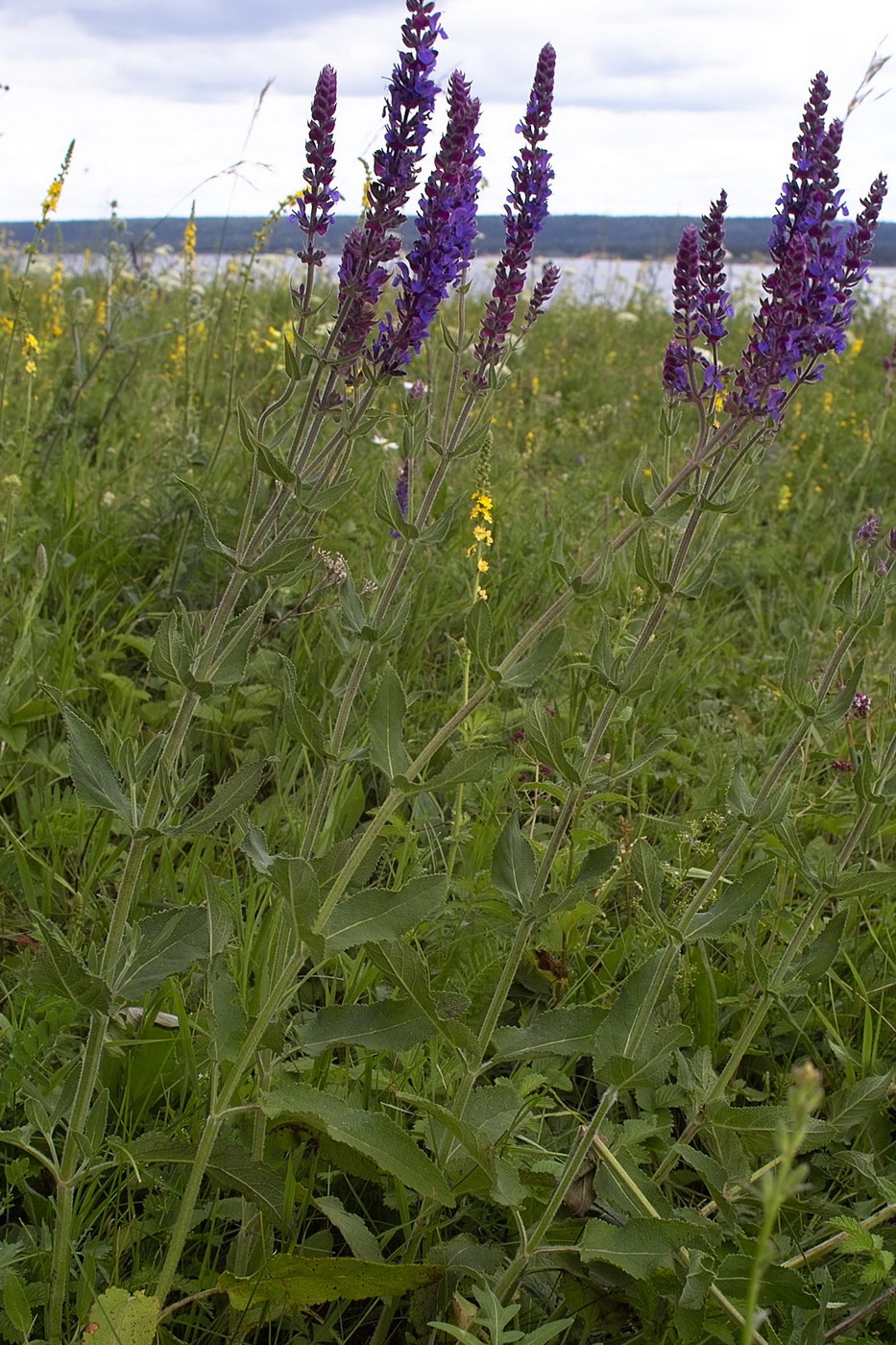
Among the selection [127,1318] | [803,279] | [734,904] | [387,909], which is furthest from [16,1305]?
[803,279]

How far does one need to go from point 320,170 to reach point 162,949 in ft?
4.16

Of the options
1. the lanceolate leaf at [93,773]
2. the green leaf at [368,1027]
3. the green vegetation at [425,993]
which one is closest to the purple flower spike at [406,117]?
the green vegetation at [425,993]

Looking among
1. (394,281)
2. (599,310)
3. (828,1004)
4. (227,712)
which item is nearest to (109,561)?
(227,712)

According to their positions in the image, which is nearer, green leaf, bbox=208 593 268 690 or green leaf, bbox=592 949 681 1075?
green leaf, bbox=208 593 268 690

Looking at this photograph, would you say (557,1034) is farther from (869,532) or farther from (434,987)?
(869,532)

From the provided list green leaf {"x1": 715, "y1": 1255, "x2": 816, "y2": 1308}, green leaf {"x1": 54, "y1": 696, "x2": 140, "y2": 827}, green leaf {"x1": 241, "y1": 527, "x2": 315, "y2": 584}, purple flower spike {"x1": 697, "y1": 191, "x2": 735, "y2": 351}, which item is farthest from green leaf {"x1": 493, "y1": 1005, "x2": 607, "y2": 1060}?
purple flower spike {"x1": 697, "y1": 191, "x2": 735, "y2": 351}

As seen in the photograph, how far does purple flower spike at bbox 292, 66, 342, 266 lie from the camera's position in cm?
165

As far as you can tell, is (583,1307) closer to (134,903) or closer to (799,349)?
(134,903)

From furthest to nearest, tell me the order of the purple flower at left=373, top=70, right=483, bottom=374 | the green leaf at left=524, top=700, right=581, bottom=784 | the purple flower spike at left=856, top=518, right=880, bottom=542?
the purple flower spike at left=856, top=518, right=880, bottom=542 < the green leaf at left=524, top=700, right=581, bottom=784 < the purple flower at left=373, top=70, right=483, bottom=374

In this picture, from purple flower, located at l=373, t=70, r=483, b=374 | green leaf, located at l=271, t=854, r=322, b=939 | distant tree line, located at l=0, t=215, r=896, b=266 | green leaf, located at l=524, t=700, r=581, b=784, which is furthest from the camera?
distant tree line, located at l=0, t=215, r=896, b=266

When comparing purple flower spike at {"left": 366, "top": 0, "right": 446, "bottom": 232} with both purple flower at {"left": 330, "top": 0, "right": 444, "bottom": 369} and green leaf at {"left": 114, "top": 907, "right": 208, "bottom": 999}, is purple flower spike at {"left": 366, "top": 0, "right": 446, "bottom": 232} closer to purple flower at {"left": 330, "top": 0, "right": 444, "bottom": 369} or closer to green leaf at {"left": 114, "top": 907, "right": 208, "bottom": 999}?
purple flower at {"left": 330, "top": 0, "right": 444, "bottom": 369}

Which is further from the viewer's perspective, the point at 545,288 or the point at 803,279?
the point at 545,288

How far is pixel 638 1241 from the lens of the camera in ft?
5.68

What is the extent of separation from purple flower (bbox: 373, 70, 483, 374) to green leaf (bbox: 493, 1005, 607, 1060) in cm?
111
